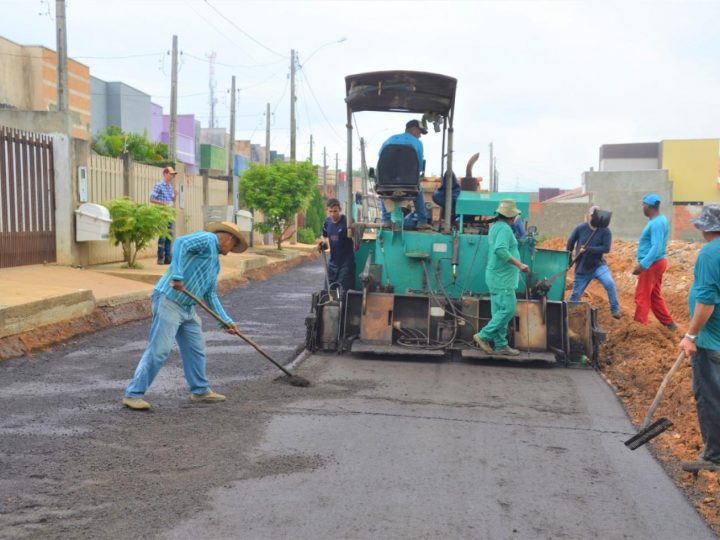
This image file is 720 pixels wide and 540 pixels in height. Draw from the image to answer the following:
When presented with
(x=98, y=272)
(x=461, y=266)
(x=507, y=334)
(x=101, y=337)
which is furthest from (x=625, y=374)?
(x=98, y=272)

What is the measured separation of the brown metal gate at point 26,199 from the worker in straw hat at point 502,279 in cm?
825

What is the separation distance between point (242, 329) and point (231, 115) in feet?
79.5

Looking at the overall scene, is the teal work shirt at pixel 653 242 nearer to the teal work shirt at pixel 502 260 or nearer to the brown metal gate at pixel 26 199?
the teal work shirt at pixel 502 260

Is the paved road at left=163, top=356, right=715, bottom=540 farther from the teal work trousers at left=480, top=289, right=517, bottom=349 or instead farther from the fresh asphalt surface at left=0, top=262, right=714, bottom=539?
the teal work trousers at left=480, top=289, right=517, bottom=349

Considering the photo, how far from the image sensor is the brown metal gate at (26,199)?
13.7 meters

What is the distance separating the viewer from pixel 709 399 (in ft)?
17.9

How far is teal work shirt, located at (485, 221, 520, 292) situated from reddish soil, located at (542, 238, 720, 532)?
4.76 feet

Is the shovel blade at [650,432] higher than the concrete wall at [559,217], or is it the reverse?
the concrete wall at [559,217]

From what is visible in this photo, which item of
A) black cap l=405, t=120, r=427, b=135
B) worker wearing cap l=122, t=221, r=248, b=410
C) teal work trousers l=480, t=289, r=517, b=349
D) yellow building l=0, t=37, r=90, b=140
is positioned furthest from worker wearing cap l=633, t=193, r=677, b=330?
yellow building l=0, t=37, r=90, b=140

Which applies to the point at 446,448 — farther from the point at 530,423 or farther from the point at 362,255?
the point at 362,255

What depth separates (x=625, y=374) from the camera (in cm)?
902

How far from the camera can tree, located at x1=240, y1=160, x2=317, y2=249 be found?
91.7ft

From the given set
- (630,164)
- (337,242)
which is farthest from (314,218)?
(337,242)

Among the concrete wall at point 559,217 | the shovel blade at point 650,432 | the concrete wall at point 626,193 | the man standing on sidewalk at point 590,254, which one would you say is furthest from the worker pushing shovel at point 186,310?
the concrete wall at point 626,193
